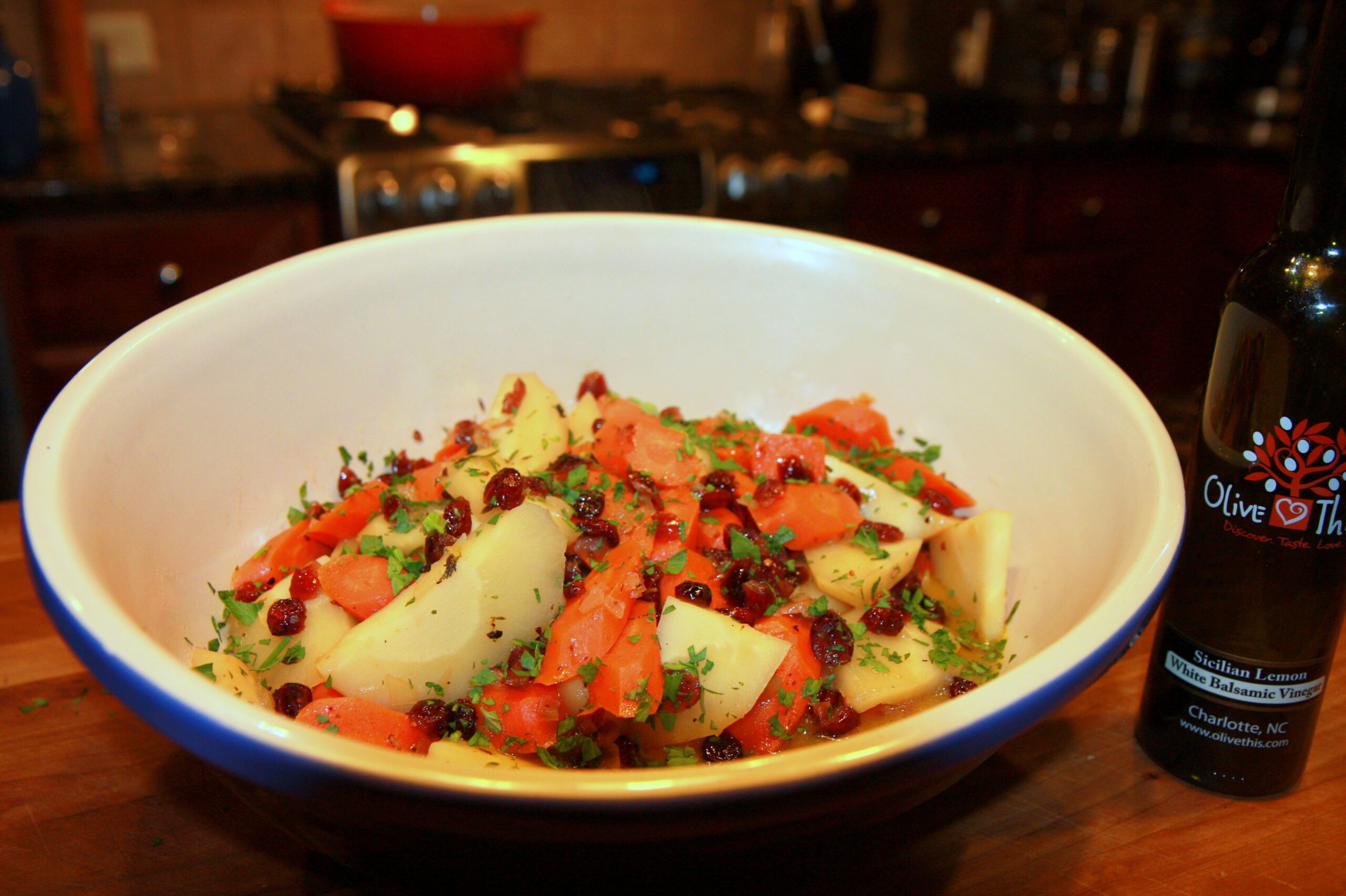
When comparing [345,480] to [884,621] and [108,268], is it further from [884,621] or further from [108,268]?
[108,268]

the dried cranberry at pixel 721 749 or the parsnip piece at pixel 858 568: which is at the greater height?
the parsnip piece at pixel 858 568

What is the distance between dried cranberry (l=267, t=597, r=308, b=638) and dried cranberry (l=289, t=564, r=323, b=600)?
0.02 metres

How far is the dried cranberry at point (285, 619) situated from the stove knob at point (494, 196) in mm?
2116

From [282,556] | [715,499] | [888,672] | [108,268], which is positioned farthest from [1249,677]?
[108,268]

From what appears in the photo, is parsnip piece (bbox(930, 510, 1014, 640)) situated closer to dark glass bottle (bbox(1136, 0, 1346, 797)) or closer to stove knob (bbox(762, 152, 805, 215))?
dark glass bottle (bbox(1136, 0, 1346, 797))

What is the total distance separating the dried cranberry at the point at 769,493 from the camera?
1198mm

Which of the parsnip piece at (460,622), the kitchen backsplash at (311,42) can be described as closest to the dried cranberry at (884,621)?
the parsnip piece at (460,622)

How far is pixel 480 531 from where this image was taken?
101cm

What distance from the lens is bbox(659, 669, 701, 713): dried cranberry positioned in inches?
36.1

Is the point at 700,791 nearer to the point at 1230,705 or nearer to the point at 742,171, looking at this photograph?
the point at 1230,705

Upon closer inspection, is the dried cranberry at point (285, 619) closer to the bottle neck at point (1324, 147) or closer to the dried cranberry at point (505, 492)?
the dried cranberry at point (505, 492)

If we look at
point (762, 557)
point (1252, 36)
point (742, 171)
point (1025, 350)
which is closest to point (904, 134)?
point (742, 171)

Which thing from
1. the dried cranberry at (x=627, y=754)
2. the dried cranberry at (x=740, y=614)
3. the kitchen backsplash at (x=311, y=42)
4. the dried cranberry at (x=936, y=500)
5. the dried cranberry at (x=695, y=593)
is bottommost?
the dried cranberry at (x=627, y=754)

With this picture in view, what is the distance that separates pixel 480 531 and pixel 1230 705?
2.43 ft
